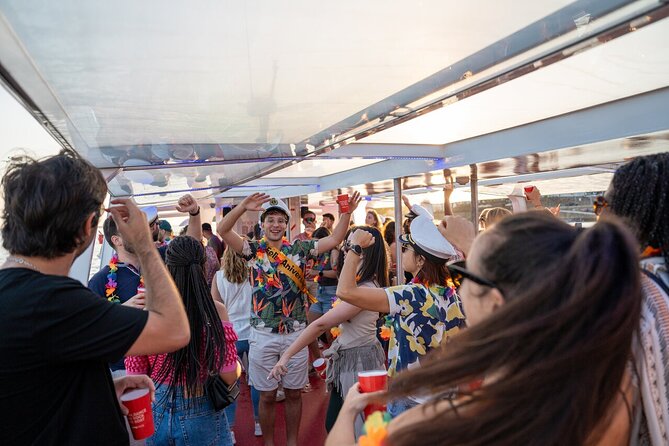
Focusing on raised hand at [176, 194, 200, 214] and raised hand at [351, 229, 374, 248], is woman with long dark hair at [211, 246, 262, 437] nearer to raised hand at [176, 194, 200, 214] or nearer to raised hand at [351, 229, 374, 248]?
raised hand at [176, 194, 200, 214]

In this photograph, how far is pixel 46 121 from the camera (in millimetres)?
2471

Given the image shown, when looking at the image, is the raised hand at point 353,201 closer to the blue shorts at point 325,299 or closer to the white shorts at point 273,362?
the white shorts at point 273,362

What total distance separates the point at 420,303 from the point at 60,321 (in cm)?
150

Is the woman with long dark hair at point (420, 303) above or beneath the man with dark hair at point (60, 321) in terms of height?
beneath

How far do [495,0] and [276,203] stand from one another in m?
2.64

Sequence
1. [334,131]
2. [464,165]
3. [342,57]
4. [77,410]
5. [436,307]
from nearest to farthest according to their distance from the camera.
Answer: [77,410] < [342,57] < [436,307] < [334,131] < [464,165]

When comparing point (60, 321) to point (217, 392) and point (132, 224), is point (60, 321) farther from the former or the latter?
point (217, 392)

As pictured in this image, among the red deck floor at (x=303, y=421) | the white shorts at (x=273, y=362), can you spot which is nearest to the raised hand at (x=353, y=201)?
the white shorts at (x=273, y=362)

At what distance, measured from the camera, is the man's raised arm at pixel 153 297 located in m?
1.22

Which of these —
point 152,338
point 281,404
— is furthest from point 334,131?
point 281,404

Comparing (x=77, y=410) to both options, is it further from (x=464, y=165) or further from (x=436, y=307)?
(x=464, y=165)

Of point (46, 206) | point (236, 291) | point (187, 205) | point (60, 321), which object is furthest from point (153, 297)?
point (236, 291)

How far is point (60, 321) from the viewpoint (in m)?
1.11

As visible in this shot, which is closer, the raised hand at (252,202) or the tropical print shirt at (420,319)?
the tropical print shirt at (420,319)
